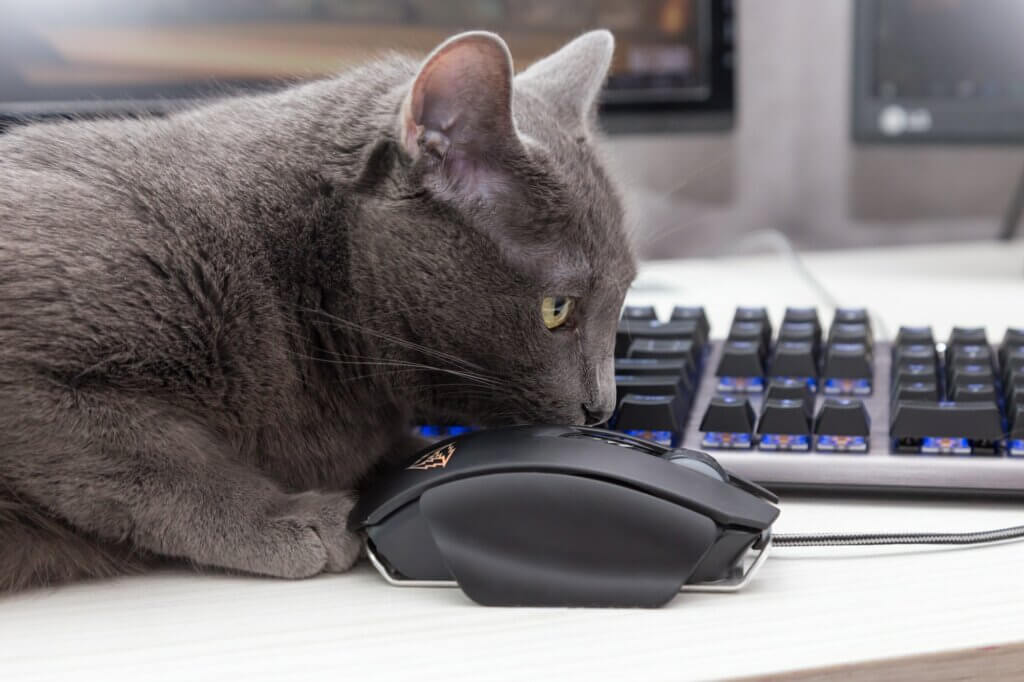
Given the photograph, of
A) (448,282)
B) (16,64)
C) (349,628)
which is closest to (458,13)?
(16,64)

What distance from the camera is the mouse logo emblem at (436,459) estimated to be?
0.54 m

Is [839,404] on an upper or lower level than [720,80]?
lower

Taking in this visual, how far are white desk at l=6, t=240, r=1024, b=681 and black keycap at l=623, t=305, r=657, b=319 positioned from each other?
0.93 ft

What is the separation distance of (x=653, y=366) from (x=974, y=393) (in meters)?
0.21

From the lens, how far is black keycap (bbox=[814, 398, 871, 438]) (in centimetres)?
62

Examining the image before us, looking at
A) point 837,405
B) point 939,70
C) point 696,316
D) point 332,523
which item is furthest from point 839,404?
point 939,70

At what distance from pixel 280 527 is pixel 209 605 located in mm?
65

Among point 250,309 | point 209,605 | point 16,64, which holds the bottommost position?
point 209,605

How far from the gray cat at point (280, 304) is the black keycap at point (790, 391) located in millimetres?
107

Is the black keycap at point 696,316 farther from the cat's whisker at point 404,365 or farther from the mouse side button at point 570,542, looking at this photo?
the mouse side button at point 570,542

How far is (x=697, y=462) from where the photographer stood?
531 mm

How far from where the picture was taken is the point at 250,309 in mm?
626

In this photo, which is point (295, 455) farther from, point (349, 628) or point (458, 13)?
point (458, 13)

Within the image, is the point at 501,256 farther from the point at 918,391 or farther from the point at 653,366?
the point at 918,391
